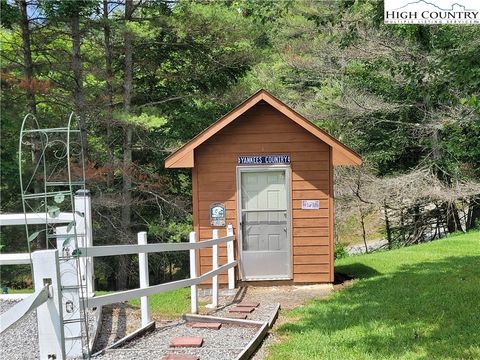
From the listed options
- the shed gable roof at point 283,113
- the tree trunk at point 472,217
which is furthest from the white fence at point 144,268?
the tree trunk at point 472,217

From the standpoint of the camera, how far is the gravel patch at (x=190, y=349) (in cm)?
460

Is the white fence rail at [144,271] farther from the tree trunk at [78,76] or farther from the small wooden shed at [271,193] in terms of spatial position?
the tree trunk at [78,76]

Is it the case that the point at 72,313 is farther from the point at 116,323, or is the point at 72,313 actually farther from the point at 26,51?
the point at 26,51

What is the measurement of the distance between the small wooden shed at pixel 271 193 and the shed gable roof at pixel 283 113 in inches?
3.7

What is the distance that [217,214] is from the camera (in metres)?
9.18

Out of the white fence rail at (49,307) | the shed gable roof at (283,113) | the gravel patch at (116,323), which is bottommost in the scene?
the gravel patch at (116,323)

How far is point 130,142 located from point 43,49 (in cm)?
398

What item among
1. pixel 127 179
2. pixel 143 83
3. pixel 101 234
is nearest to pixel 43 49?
pixel 143 83

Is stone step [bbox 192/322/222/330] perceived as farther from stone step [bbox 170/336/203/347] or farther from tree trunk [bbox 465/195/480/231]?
tree trunk [bbox 465/195/480/231]

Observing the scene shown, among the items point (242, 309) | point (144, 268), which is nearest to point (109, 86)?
point (242, 309)

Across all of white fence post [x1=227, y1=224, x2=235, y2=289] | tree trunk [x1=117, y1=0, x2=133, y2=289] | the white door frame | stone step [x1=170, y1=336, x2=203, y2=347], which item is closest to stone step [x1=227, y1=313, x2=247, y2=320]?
stone step [x1=170, y1=336, x2=203, y2=347]

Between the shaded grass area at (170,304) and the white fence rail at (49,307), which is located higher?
the white fence rail at (49,307)

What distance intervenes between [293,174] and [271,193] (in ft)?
1.75

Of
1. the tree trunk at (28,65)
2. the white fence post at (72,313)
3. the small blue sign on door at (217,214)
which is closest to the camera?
the white fence post at (72,313)
